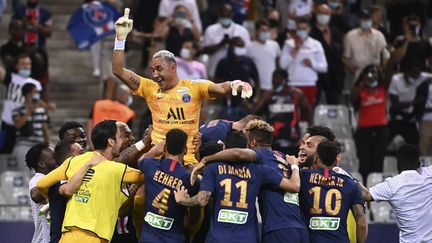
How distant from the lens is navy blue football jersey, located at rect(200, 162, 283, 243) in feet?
50.9

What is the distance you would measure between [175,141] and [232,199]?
0.87 m

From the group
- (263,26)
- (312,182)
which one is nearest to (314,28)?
(263,26)

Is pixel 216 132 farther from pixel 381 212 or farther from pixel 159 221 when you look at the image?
pixel 381 212

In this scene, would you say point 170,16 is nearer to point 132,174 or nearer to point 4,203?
point 4,203

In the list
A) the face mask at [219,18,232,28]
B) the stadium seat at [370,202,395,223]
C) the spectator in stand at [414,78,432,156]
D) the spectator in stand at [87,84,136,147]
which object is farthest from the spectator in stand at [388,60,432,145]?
the spectator in stand at [87,84,136,147]

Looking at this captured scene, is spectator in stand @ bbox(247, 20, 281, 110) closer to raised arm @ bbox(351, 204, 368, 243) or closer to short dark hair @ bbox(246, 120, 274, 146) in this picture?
short dark hair @ bbox(246, 120, 274, 146)

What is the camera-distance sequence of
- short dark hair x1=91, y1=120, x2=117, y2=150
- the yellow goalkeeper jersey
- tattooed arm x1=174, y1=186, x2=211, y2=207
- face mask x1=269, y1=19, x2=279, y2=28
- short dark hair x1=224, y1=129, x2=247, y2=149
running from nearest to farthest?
tattooed arm x1=174, y1=186, x2=211, y2=207, short dark hair x1=91, y1=120, x2=117, y2=150, short dark hair x1=224, y1=129, x2=247, y2=149, the yellow goalkeeper jersey, face mask x1=269, y1=19, x2=279, y2=28

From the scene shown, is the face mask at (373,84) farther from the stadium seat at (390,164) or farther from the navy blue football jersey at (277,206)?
the navy blue football jersey at (277,206)

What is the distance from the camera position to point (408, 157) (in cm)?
1684

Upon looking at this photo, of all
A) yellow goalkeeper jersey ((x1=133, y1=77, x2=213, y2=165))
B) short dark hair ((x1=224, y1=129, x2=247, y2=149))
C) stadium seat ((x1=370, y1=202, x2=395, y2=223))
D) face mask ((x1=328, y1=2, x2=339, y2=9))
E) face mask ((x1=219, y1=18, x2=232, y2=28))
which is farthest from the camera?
face mask ((x1=328, y1=2, x2=339, y2=9))

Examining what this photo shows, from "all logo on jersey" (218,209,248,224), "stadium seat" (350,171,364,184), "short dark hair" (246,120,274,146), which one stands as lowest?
"all logo on jersey" (218,209,248,224)

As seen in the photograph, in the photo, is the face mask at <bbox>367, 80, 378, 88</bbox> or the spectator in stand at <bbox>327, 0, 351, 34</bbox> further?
the spectator in stand at <bbox>327, 0, 351, 34</bbox>

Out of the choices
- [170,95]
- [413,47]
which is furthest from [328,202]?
[413,47]

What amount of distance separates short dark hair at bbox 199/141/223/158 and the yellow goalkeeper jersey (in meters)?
0.61
